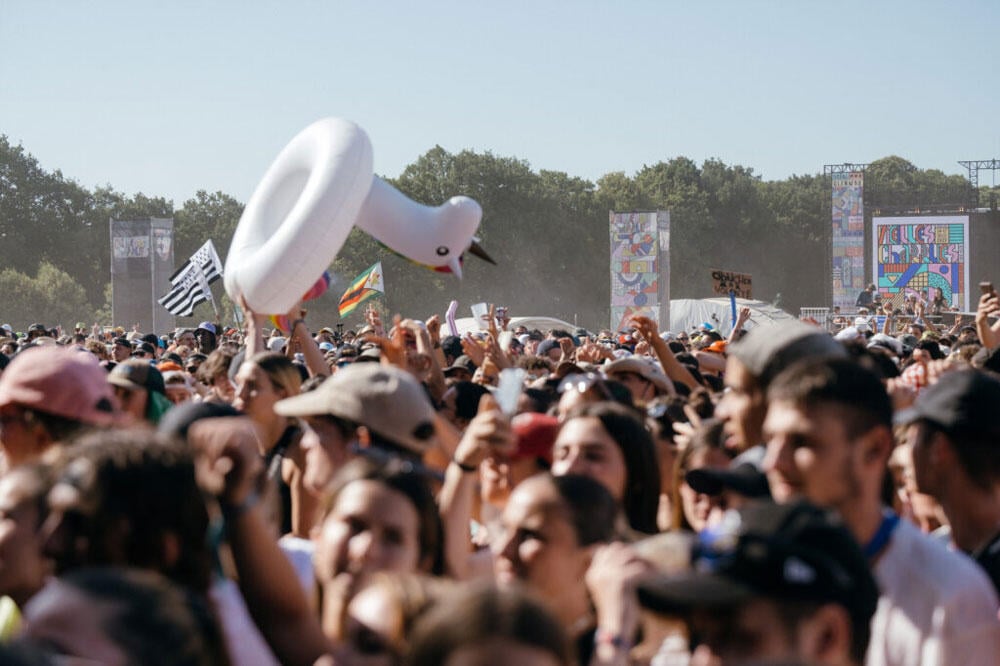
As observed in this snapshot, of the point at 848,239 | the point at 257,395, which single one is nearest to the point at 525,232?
the point at 848,239

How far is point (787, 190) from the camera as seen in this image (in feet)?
277

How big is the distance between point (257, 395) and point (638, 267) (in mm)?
33232

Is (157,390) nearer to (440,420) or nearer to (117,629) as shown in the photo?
(440,420)

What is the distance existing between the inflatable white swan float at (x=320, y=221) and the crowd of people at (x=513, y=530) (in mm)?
3654

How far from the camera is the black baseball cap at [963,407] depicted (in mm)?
3410

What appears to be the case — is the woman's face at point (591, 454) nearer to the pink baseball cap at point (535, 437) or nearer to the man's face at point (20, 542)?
the pink baseball cap at point (535, 437)

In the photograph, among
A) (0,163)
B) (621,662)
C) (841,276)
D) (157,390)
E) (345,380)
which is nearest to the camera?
(621,662)

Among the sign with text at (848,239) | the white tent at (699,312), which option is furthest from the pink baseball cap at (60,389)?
the sign with text at (848,239)

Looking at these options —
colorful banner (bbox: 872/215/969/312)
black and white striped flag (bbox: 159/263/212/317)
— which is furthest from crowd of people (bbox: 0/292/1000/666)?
colorful banner (bbox: 872/215/969/312)

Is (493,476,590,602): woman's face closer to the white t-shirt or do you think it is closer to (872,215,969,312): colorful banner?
the white t-shirt

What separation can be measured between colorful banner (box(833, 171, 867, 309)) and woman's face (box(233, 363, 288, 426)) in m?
41.8

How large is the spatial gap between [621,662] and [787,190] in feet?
276

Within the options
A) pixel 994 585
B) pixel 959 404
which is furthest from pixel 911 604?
pixel 959 404

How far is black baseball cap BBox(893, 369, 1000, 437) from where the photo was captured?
341 centimetres
